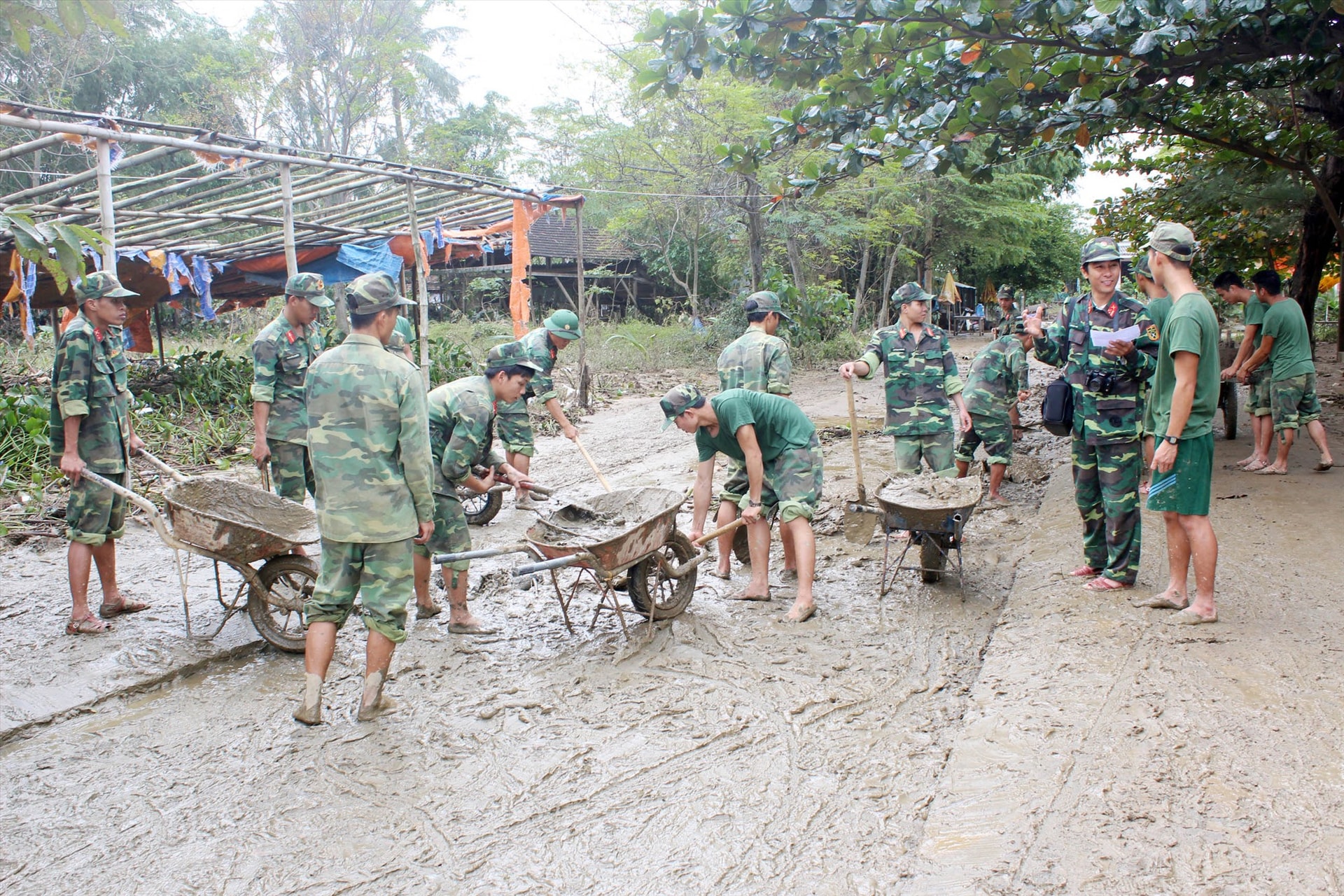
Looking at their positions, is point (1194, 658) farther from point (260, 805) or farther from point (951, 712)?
point (260, 805)

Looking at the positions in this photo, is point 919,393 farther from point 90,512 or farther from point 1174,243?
point 90,512

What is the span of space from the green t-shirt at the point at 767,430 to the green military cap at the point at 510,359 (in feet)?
3.50

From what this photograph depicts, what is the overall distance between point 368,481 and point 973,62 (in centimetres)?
485

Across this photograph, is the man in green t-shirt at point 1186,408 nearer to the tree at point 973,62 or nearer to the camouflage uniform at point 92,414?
the tree at point 973,62

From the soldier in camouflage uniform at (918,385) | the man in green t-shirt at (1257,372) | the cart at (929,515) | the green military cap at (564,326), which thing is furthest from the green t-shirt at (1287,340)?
the green military cap at (564,326)

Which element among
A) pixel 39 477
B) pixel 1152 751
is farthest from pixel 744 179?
pixel 1152 751

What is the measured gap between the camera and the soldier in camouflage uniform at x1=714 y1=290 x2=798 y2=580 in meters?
6.02

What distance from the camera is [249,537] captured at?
4551mm

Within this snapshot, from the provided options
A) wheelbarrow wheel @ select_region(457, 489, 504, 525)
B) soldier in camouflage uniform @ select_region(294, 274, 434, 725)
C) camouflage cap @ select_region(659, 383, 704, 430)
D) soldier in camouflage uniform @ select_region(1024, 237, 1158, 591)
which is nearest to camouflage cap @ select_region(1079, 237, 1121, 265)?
soldier in camouflage uniform @ select_region(1024, 237, 1158, 591)

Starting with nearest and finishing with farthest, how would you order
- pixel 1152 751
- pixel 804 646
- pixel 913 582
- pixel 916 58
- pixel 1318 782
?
pixel 1318 782
pixel 1152 751
pixel 804 646
pixel 913 582
pixel 916 58

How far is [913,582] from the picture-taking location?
591 centimetres

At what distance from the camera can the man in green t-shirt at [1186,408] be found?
4258mm

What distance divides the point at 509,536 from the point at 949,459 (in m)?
3.54

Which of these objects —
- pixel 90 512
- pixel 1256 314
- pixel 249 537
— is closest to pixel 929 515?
pixel 249 537
